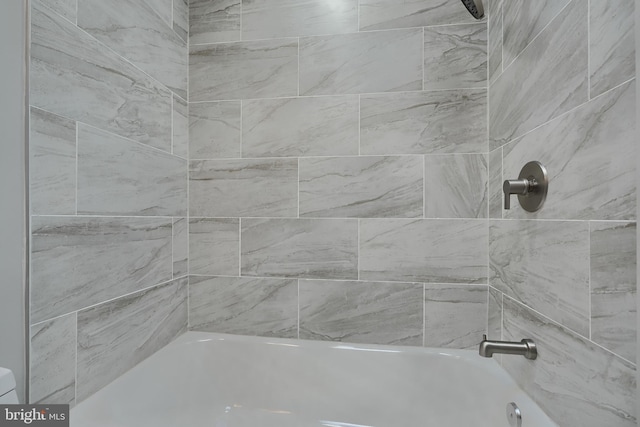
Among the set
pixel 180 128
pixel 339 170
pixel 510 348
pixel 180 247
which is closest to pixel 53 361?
pixel 180 247

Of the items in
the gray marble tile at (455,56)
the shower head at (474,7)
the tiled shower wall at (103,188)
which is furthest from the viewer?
the gray marble tile at (455,56)

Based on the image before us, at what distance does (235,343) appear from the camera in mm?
1562

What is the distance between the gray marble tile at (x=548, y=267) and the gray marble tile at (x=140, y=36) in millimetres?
1443

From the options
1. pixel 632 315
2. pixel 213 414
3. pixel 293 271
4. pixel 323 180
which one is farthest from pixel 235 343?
pixel 632 315

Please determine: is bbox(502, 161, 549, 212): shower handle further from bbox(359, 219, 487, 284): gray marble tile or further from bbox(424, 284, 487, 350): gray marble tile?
bbox(424, 284, 487, 350): gray marble tile

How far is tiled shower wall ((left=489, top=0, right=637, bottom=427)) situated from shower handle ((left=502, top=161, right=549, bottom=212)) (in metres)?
0.02

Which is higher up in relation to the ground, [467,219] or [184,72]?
[184,72]

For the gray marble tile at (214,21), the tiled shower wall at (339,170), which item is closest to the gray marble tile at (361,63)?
the tiled shower wall at (339,170)

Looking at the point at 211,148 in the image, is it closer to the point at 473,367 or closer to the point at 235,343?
the point at 235,343

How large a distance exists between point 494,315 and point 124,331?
4.48 ft

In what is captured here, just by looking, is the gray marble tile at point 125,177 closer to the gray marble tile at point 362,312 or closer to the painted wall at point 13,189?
the painted wall at point 13,189

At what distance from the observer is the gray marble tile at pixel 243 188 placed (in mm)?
1588

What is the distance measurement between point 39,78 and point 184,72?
2.62 feet

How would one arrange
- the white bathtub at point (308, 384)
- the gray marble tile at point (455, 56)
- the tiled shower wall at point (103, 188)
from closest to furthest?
the tiled shower wall at point (103, 188) < the white bathtub at point (308, 384) < the gray marble tile at point (455, 56)
